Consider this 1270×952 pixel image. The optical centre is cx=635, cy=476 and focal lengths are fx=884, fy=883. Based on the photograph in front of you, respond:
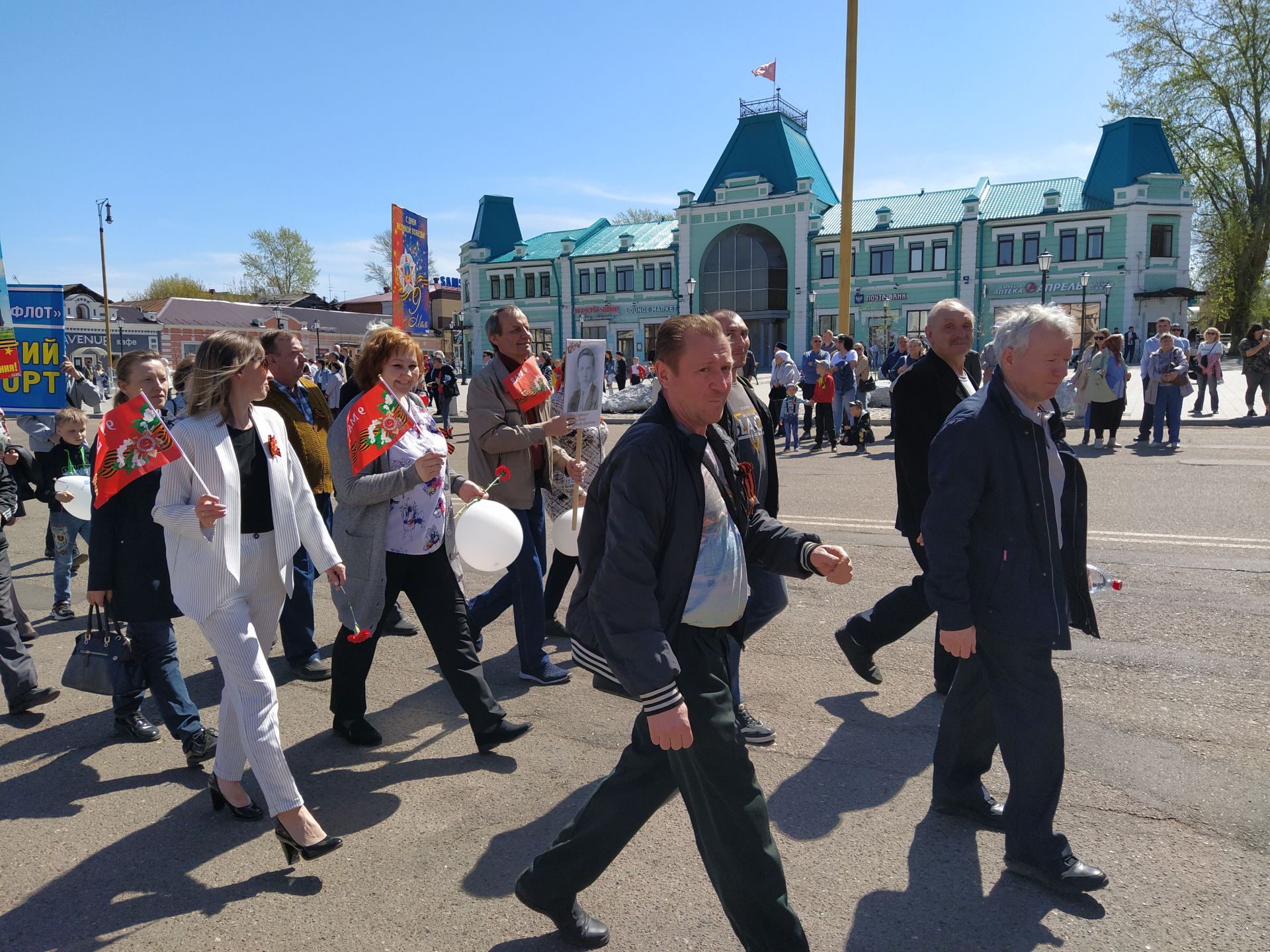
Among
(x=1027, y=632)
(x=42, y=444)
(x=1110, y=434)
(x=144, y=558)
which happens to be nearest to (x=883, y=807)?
(x=1027, y=632)

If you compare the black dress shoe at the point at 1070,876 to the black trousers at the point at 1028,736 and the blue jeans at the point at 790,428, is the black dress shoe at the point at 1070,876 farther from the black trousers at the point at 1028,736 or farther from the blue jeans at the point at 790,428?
the blue jeans at the point at 790,428

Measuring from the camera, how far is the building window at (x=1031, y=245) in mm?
44938

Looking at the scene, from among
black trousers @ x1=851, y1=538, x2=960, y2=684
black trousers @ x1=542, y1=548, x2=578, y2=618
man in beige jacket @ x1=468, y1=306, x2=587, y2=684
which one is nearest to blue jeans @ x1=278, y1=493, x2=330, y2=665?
man in beige jacket @ x1=468, y1=306, x2=587, y2=684

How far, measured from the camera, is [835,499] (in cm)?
1041

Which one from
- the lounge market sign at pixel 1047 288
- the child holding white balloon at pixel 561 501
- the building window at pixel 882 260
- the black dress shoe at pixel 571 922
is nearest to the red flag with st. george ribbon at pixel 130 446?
the black dress shoe at pixel 571 922

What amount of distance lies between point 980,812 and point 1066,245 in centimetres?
4811

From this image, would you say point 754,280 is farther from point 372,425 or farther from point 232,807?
point 232,807

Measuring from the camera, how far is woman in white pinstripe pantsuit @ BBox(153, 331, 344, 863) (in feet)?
10.2

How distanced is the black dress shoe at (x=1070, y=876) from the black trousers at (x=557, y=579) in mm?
3104

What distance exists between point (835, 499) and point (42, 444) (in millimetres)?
7832

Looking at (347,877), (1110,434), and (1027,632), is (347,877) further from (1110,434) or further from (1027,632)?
(1110,434)

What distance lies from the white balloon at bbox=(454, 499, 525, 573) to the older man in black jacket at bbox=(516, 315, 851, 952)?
70.6 inches

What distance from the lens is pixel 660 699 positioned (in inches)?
Result: 86.8

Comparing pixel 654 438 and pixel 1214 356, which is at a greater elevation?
pixel 1214 356
